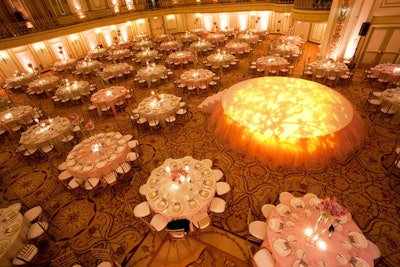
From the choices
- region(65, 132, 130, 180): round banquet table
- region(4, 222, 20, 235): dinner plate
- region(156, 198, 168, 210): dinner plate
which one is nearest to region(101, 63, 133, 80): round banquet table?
region(65, 132, 130, 180): round banquet table

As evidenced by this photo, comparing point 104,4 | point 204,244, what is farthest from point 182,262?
point 104,4

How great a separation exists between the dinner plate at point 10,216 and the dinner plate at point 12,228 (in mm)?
213

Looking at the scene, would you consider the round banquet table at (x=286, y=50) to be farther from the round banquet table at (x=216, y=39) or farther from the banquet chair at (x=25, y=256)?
the banquet chair at (x=25, y=256)


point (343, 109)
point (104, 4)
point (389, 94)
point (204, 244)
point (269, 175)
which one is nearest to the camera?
point (343, 109)

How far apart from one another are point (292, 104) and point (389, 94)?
20.8ft

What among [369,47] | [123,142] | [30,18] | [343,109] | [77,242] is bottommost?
[77,242]

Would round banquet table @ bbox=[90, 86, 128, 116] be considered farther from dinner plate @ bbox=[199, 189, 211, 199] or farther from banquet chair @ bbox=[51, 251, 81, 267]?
dinner plate @ bbox=[199, 189, 211, 199]

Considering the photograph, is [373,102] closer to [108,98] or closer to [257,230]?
[257,230]

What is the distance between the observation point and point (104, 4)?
820 inches

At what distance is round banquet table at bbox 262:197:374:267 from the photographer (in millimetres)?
3502

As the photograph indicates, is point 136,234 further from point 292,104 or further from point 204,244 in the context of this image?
point 292,104

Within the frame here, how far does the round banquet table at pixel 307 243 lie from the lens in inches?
138

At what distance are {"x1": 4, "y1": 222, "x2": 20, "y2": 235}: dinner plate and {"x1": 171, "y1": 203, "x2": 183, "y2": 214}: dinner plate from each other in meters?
3.67

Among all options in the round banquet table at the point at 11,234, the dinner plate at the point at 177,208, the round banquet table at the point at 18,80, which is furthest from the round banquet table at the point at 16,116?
the dinner plate at the point at 177,208
